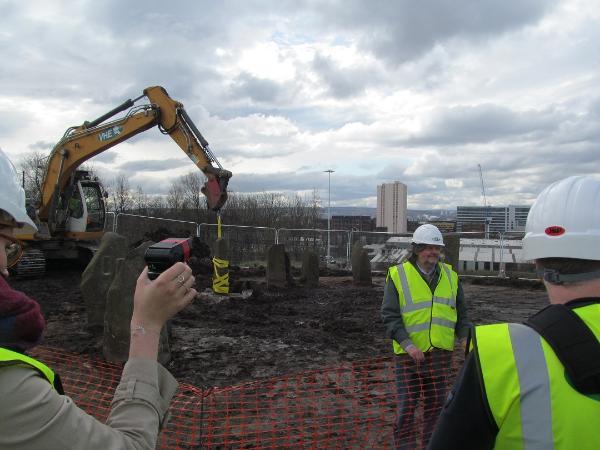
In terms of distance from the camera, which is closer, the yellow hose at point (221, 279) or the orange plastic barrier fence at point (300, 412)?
the orange plastic barrier fence at point (300, 412)

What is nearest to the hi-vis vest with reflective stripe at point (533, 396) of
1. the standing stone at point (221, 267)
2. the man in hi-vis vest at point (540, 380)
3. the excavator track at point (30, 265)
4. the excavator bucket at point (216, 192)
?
the man in hi-vis vest at point (540, 380)

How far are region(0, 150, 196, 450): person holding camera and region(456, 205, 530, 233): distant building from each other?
1756 cm

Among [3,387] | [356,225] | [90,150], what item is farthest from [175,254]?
[356,225]

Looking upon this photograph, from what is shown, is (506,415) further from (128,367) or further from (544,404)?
(128,367)

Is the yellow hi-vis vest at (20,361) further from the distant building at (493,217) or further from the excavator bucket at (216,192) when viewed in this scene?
the distant building at (493,217)

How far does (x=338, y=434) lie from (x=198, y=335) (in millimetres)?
4683

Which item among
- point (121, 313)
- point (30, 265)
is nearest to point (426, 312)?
point (121, 313)

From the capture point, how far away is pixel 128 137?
13008 mm

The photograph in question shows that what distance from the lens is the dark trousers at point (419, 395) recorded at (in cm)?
414

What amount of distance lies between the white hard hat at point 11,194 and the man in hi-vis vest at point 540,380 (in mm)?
1417

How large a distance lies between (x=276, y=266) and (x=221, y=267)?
6.98 ft

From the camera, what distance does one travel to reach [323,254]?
2167 cm

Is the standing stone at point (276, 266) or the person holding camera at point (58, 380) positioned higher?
the person holding camera at point (58, 380)

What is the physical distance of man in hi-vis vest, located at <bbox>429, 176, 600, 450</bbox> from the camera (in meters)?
1.30
